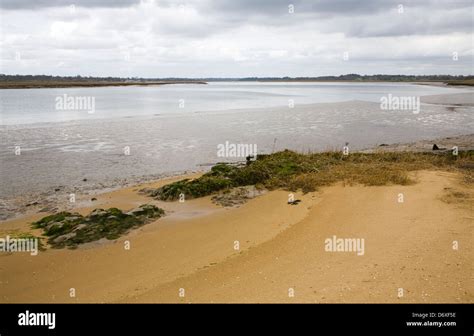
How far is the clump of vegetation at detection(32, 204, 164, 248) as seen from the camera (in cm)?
1112

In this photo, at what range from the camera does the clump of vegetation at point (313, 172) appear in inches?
581

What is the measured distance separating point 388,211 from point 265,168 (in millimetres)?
6196

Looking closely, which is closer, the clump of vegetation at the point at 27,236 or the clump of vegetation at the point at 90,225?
the clump of vegetation at the point at 27,236

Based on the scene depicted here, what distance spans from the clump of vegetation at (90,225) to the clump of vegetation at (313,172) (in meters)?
2.63

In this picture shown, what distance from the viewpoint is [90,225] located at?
11.7 meters

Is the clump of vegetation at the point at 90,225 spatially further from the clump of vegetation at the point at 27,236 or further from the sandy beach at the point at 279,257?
the sandy beach at the point at 279,257

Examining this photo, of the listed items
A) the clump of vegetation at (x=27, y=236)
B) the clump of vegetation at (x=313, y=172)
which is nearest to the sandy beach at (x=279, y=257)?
the clump of vegetation at (x=27, y=236)

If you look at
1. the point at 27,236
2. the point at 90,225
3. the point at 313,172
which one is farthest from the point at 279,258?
the point at 313,172

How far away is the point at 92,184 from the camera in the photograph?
1839 cm

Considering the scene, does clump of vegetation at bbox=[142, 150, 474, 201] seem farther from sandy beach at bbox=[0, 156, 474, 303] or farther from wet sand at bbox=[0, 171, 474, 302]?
wet sand at bbox=[0, 171, 474, 302]

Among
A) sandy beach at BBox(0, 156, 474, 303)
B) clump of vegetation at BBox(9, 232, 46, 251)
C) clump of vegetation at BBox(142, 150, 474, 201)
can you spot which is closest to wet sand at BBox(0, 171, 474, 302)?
sandy beach at BBox(0, 156, 474, 303)

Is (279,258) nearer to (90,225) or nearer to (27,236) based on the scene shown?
(90,225)

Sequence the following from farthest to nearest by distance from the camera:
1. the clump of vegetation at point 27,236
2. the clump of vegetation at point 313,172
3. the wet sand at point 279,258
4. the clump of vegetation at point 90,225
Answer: the clump of vegetation at point 313,172, the clump of vegetation at point 90,225, the clump of vegetation at point 27,236, the wet sand at point 279,258

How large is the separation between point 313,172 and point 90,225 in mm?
8622
